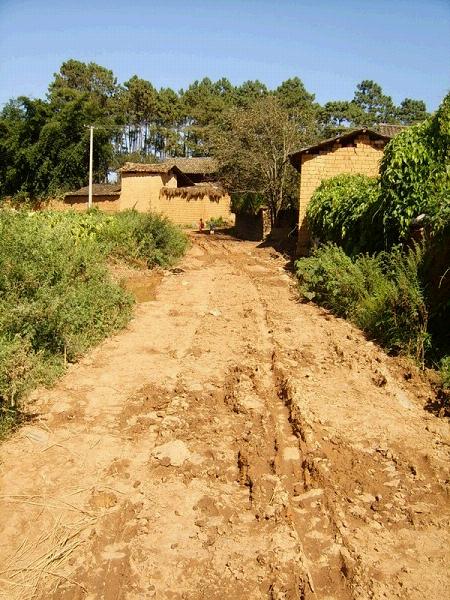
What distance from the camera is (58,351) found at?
6031 millimetres

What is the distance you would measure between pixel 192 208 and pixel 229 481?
24.6 metres

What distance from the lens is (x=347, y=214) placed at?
424 inches

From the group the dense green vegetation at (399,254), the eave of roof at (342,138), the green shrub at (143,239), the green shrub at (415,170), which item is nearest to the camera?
the dense green vegetation at (399,254)

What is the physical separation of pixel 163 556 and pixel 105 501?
2.33 feet

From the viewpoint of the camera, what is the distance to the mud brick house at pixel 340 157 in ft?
47.4

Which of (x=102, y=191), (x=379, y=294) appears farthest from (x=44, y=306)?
(x=102, y=191)

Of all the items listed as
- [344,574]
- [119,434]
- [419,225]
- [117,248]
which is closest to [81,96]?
[117,248]

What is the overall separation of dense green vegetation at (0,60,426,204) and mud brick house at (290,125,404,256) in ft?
17.7

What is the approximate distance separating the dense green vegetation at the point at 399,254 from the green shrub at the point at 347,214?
26mm

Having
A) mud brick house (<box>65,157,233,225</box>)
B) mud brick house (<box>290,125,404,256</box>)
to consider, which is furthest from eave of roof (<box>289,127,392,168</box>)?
mud brick house (<box>65,157,233,225</box>)

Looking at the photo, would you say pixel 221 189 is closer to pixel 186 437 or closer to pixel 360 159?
pixel 360 159

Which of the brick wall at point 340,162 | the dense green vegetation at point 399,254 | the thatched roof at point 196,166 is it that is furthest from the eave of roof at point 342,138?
the thatched roof at point 196,166

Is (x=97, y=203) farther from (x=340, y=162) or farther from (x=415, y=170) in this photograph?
(x=415, y=170)

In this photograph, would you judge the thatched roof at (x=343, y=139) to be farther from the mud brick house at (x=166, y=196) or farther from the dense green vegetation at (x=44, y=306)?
the mud brick house at (x=166, y=196)
